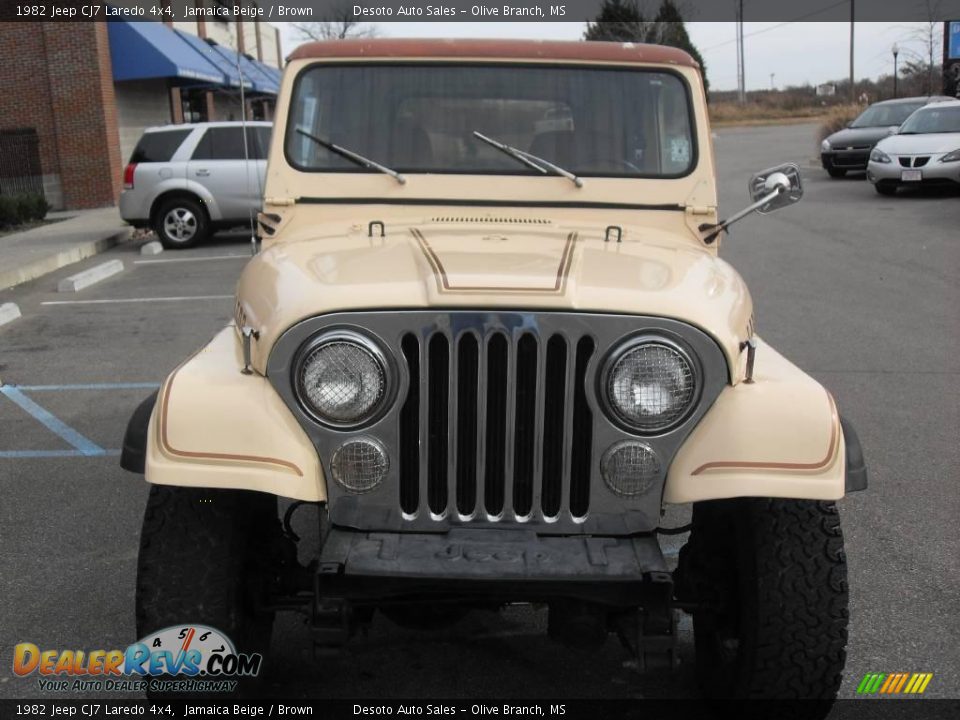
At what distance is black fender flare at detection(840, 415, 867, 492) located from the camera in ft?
8.78

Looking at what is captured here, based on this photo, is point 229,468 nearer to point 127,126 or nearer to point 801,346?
point 801,346

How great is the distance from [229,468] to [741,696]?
1451 mm

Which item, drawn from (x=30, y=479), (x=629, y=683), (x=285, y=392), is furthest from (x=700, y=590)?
(x=30, y=479)

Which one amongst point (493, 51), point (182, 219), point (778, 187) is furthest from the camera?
point (182, 219)

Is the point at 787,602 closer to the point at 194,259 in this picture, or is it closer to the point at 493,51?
the point at 493,51

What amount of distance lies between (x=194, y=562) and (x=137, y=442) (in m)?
0.43

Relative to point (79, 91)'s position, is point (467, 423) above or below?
below

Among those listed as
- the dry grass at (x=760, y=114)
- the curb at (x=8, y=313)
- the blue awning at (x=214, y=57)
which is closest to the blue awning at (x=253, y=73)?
the blue awning at (x=214, y=57)

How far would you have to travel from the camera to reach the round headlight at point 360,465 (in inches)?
99.3

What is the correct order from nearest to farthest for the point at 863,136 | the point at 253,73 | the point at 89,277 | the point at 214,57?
the point at 89,277 → the point at 863,136 → the point at 214,57 → the point at 253,73

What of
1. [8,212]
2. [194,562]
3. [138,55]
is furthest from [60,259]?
[194,562]

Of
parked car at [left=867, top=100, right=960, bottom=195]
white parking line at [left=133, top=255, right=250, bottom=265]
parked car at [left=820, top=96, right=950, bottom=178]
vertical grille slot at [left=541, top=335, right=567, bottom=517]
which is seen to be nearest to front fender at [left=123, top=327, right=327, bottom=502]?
vertical grille slot at [left=541, top=335, right=567, bottom=517]

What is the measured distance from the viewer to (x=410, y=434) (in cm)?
254

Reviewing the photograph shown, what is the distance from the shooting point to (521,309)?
247cm
